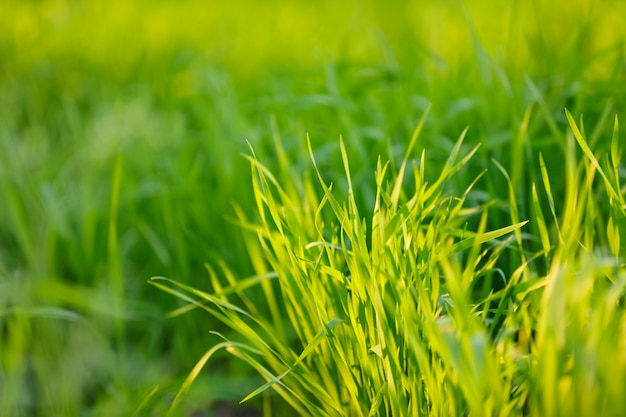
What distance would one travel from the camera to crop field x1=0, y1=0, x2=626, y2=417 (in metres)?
0.93

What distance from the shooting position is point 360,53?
8.66 ft

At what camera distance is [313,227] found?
1203 millimetres

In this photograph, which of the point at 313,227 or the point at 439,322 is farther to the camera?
the point at 313,227

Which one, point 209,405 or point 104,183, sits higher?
point 104,183

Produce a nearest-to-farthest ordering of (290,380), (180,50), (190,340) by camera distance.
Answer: (290,380)
(190,340)
(180,50)

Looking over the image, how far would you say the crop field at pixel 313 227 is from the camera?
0.93m

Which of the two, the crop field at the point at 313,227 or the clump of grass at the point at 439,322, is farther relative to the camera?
the crop field at the point at 313,227

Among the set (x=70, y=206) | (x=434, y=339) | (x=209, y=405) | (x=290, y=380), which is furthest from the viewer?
(x=70, y=206)

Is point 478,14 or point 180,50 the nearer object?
point 180,50

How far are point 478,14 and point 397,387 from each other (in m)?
2.10

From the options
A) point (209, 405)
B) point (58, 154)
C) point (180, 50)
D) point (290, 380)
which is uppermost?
point (180, 50)

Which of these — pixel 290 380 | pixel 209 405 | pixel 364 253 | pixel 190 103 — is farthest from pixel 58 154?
pixel 364 253

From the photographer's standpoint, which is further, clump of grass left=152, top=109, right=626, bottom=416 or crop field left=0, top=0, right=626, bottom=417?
crop field left=0, top=0, right=626, bottom=417

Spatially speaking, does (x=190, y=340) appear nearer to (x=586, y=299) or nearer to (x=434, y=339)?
(x=434, y=339)
